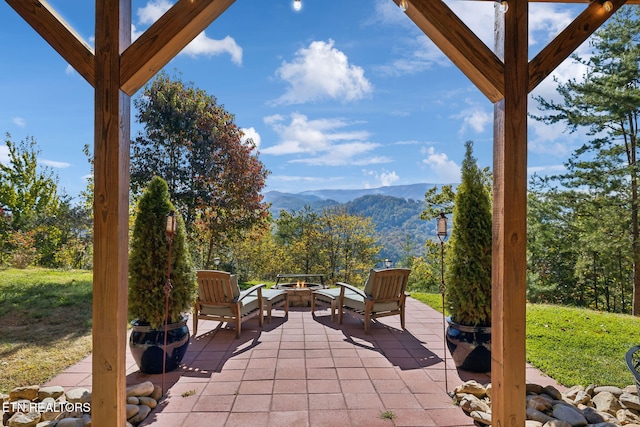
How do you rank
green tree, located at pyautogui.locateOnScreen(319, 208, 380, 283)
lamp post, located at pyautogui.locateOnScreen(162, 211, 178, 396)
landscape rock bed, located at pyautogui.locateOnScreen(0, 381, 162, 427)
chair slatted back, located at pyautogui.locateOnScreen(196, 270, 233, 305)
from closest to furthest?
landscape rock bed, located at pyautogui.locateOnScreen(0, 381, 162, 427) < lamp post, located at pyautogui.locateOnScreen(162, 211, 178, 396) < chair slatted back, located at pyautogui.locateOnScreen(196, 270, 233, 305) < green tree, located at pyautogui.locateOnScreen(319, 208, 380, 283)

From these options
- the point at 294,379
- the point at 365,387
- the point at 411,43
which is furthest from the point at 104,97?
the point at 411,43

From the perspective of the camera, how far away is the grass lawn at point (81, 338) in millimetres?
3426

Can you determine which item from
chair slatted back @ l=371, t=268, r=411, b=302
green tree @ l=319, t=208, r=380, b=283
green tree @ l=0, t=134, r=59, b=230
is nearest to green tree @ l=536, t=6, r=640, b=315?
green tree @ l=319, t=208, r=380, b=283

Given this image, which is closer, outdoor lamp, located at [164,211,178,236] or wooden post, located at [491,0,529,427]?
wooden post, located at [491,0,529,427]

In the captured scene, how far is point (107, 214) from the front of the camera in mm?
2096

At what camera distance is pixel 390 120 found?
4331cm

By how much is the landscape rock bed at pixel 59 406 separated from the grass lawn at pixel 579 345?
3538 millimetres

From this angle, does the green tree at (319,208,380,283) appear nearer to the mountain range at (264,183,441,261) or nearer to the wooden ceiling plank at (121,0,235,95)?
the mountain range at (264,183,441,261)

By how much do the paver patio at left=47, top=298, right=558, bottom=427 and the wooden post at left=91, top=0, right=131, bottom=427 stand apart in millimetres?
596

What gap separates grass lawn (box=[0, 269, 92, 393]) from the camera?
11.5 ft

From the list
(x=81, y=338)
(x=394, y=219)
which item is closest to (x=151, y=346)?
(x=81, y=338)

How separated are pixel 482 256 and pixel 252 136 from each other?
785 cm

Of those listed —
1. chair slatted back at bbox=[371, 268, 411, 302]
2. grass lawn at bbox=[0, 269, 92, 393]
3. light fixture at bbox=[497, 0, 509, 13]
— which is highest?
light fixture at bbox=[497, 0, 509, 13]

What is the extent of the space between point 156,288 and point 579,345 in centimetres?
488
